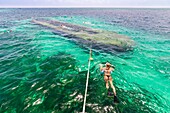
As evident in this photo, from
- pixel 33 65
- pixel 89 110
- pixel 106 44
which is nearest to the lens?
pixel 89 110

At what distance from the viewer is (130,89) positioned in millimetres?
12805

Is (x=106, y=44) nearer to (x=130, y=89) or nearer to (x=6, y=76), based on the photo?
(x=130, y=89)

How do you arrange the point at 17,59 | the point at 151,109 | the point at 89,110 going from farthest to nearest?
the point at 17,59 → the point at 151,109 → the point at 89,110

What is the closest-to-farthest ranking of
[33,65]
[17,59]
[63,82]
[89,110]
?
1. [89,110]
2. [63,82]
3. [33,65]
4. [17,59]

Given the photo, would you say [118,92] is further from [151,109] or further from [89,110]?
[89,110]

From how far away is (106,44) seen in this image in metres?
24.8

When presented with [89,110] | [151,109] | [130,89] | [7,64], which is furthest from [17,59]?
[151,109]

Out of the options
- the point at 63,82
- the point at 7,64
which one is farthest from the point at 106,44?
the point at 7,64

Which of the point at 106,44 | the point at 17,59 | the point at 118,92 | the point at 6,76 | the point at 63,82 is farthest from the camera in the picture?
the point at 106,44

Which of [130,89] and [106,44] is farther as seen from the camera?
[106,44]

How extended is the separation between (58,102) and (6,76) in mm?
7150

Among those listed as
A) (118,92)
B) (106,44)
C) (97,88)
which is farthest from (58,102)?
(106,44)

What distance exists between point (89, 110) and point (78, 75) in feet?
16.6

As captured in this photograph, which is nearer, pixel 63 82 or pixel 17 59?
pixel 63 82
